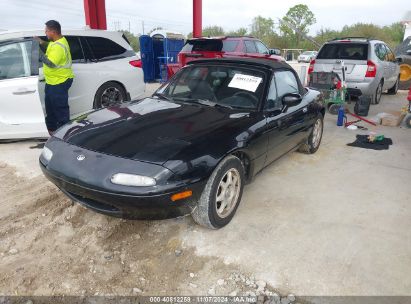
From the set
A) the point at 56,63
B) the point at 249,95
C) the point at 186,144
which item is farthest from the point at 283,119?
the point at 56,63

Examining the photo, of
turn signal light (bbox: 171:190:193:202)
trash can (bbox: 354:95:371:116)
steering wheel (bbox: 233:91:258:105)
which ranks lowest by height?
trash can (bbox: 354:95:371:116)

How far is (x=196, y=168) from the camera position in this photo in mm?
2549

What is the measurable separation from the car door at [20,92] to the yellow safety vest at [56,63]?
209 millimetres

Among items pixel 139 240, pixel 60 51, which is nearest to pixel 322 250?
pixel 139 240

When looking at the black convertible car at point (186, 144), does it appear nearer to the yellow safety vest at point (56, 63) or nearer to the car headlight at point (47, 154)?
the car headlight at point (47, 154)

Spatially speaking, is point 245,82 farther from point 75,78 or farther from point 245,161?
point 75,78

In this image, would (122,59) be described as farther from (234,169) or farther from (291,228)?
(291,228)

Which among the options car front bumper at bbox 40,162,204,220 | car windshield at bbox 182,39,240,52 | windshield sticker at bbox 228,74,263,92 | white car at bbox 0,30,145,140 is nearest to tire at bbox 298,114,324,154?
windshield sticker at bbox 228,74,263,92

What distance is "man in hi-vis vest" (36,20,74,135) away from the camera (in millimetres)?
4836

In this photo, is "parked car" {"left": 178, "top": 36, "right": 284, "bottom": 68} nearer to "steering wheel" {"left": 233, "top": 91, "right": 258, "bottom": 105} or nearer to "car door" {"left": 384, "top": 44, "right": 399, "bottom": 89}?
"car door" {"left": 384, "top": 44, "right": 399, "bottom": 89}

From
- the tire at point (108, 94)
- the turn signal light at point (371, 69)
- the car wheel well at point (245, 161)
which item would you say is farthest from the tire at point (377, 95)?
the car wheel well at point (245, 161)

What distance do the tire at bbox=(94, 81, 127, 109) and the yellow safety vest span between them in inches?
39.4

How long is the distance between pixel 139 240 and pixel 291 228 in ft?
4.51

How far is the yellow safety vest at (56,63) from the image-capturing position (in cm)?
483
